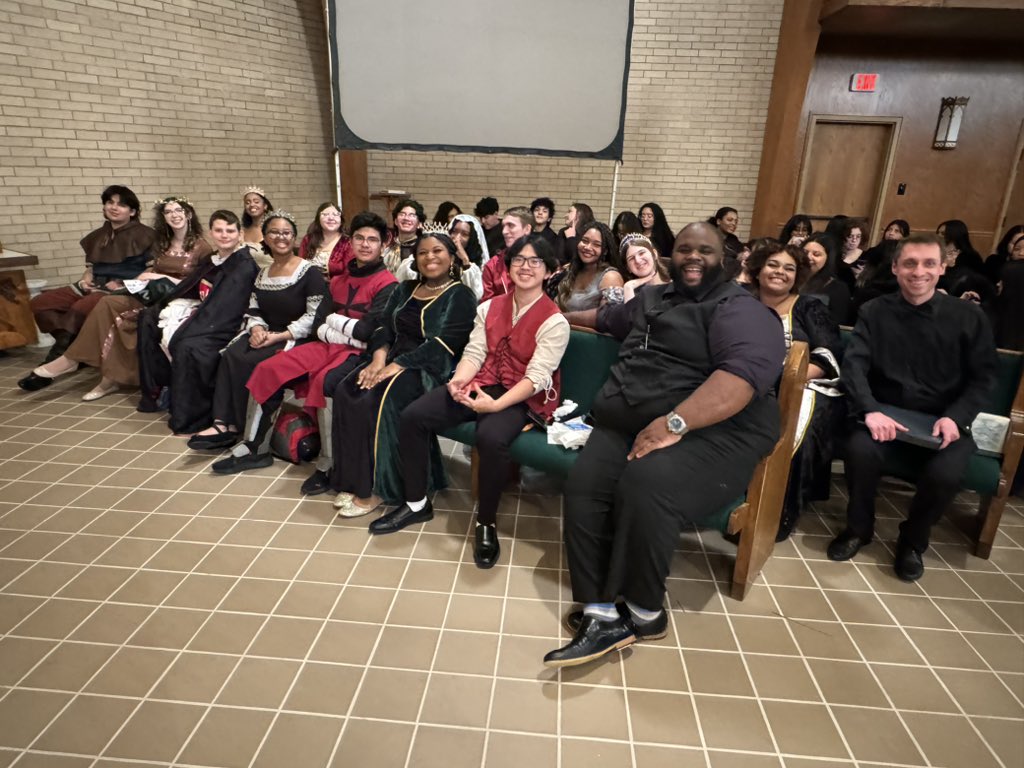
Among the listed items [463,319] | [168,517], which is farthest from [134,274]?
[463,319]

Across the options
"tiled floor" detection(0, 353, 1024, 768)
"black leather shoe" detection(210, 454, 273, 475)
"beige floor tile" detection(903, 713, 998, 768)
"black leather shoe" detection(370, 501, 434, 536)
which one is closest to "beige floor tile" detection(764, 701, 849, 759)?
"tiled floor" detection(0, 353, 1024, 768)

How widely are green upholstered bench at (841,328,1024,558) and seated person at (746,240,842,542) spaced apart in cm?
32

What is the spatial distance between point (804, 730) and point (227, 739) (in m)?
1.70

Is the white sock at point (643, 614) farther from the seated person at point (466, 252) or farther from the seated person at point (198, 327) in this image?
the seated person at point (198, 327)

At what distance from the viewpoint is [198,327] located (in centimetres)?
391

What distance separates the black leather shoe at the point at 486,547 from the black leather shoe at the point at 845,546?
1480 mm

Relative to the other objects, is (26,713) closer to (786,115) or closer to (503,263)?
(503,263)

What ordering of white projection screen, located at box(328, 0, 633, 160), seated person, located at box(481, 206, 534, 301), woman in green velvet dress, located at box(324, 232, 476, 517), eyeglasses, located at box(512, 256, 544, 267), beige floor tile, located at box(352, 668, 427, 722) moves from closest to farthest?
beige floor tile, located at box(352, 668, 427, 722), eyeglasses, located at box(512, 256, 544, 267), woman in green velvet dress, located at box(324, 232, 476, 517), seated person, located at box(481, 206, 534, 301), white projection screen, located at box(328, 0, 633, 160)

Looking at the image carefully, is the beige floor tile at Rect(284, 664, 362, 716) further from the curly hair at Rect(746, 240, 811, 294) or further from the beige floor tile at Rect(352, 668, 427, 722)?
the curly hair at Rect(746, 240, 811, 294)

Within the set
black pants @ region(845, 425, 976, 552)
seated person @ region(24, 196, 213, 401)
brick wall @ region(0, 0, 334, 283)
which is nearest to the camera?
black pants @ region(845, 425, 976, 552)

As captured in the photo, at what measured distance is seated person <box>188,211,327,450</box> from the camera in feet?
11.8

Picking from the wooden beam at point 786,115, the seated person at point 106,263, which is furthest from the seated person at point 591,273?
the wooden beam at point 786,115

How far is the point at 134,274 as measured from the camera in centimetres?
490

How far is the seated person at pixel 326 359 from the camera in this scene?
10.9 ft
